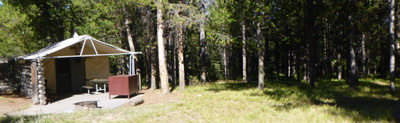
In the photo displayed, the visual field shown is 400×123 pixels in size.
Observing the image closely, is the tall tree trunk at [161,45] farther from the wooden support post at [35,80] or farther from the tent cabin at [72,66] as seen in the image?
the wooden support post at [35,80]

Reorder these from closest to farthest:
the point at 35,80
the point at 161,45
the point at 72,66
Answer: the point at 35,80, the point at 161,45, the point at 72,66

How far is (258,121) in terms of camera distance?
5719mm

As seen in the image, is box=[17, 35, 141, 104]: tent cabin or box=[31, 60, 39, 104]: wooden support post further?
box=[17, 35, 141, 104]: tent cabin

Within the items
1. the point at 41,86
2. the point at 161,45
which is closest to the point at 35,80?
the point at 41,86

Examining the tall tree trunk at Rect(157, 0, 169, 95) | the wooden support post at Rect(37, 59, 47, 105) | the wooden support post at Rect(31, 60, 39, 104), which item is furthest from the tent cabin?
the wooden support post at Rect(37, 59, 47, 105)

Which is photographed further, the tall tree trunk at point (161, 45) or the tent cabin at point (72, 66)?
the tent cabin at point (72, 66)

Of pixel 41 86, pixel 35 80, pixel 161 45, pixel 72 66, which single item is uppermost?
pixel 161 45

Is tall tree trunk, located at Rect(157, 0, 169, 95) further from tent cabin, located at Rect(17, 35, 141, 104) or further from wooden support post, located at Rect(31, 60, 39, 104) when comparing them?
wooden support post, located at Rect(31, 60, 39, 104)

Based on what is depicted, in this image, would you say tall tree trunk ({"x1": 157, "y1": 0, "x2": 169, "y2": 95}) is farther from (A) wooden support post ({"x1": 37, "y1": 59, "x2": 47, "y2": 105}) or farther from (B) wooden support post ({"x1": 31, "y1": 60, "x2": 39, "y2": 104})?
(B) wooden support post ({"x1": 31, "y1": 60, "x2": 39, "y2": 104})

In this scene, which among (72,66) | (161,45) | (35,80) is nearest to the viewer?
(35,80)

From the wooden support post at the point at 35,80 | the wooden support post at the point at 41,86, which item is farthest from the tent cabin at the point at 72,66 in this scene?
the wooden support post at the point at 41,86

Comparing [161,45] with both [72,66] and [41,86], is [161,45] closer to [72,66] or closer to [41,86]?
[41,86]

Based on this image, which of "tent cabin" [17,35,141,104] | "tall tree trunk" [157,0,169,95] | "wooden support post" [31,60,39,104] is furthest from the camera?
"tent cabin" [17,35,141,104]

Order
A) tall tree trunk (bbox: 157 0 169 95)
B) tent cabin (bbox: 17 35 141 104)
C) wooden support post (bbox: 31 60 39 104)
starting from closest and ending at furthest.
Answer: wooden support post (bbox: 31 60 39 104), tall tree trunk (bbox: 157 0 169 95), tent cabin (bbox: 17 35 141 104)
